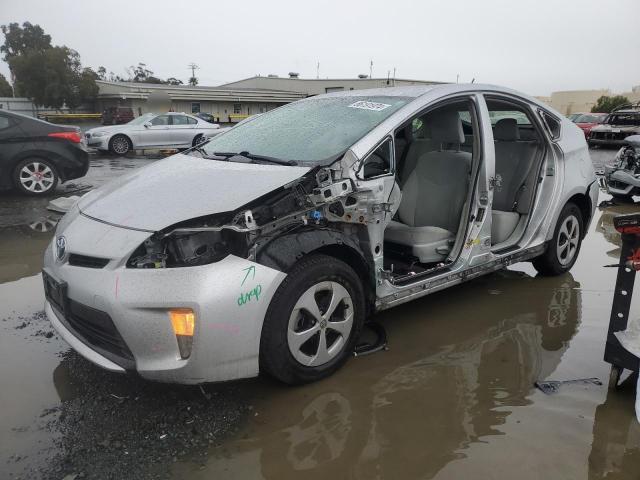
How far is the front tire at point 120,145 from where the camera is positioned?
600 inches

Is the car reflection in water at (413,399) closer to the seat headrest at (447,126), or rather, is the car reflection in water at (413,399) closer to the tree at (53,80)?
the seat headrest at (447,126)

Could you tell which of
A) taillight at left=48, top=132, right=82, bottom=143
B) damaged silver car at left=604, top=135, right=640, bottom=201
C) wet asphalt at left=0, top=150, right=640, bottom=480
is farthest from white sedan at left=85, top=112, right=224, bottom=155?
wet asphalt at left=0, top=150, right=640, bottom=480

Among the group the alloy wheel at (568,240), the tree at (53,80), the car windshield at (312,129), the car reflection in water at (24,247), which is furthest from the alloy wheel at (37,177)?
the tree at (53,80)

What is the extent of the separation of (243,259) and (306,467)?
1.03 meters

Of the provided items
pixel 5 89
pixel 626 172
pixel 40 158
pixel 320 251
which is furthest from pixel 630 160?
pixel 5 89

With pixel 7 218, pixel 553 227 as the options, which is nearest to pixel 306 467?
pixel 553 227

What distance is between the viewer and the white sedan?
15.3 metres

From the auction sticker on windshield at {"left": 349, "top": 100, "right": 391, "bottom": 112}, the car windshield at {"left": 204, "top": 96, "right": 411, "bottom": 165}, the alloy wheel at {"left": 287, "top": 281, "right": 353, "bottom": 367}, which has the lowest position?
the alloy wheel at {"left": 287, "top": 281, "right": 353, "bottom": 367}

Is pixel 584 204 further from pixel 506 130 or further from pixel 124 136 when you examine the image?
pixel 124 136

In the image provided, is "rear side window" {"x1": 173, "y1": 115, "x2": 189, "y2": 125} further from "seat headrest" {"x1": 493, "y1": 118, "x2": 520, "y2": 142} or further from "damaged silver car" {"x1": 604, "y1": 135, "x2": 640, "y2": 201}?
"seat headrest" {"x1": 493, "y1": 118, "x2": 520, "y2": 142}

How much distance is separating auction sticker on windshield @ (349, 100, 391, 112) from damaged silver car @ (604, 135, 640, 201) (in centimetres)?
670

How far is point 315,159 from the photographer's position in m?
3.05

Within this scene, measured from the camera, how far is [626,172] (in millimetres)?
8383

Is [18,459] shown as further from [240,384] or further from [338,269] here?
[338,269]
